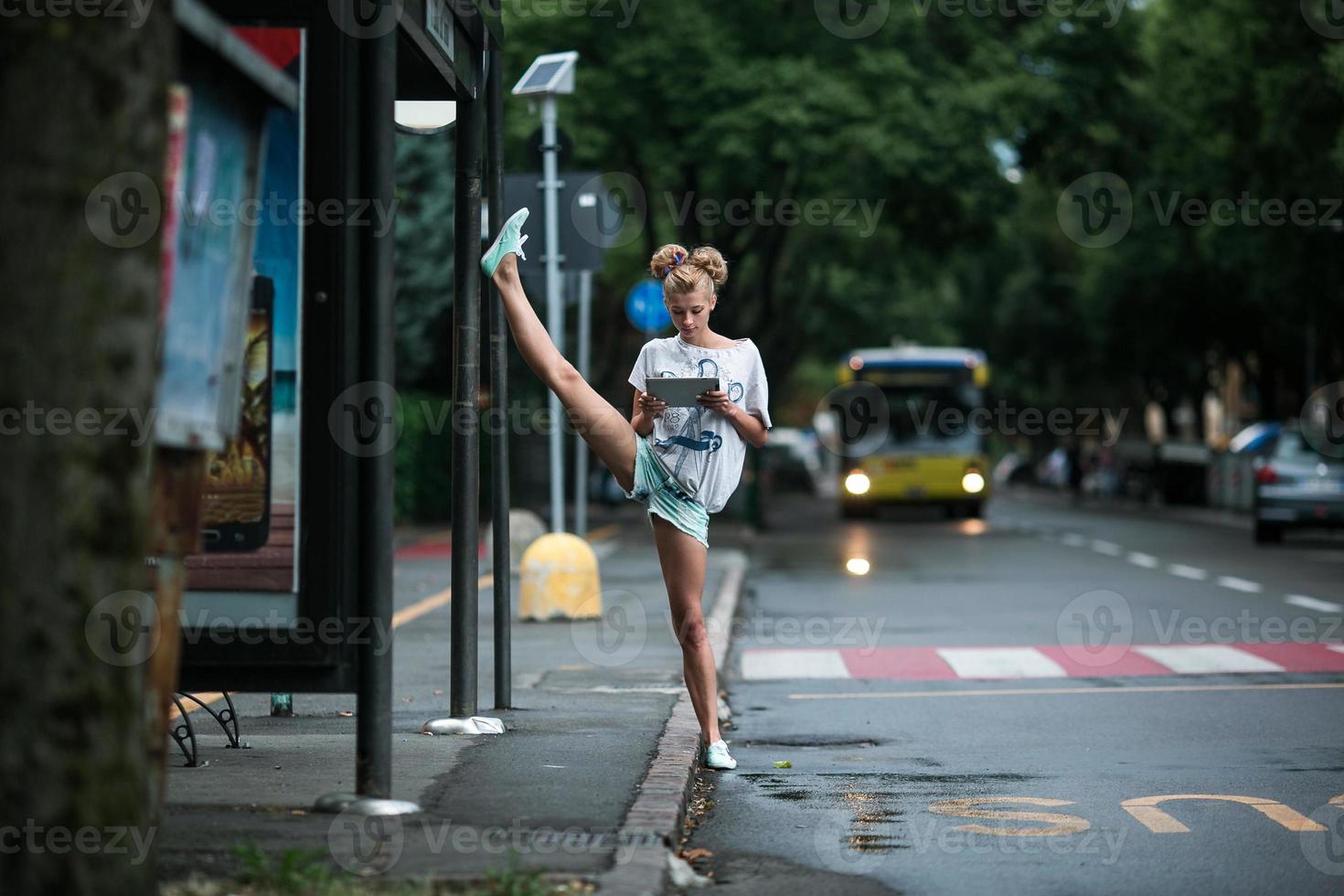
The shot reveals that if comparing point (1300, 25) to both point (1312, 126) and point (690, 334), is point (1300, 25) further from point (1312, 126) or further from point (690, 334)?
point (690, 334)

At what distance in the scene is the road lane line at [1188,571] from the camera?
70.1 feet

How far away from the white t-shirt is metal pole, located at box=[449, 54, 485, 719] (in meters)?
0.81

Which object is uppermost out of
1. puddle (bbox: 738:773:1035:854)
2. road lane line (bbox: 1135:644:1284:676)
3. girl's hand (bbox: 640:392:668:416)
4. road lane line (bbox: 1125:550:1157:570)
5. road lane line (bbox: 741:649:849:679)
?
girl's hand (bbox: 640:392:668:416)

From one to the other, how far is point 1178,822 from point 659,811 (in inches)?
72.5

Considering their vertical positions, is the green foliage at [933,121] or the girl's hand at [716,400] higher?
the green foliage at [933,121]

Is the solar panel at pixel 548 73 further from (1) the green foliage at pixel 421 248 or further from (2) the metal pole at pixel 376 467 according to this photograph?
(1) the green foliage at pixel 421 248

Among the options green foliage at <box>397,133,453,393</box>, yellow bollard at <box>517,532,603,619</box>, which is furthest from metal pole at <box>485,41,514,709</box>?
green foliage at <box>397,133,453,393</box>

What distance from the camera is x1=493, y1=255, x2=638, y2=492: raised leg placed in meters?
7.38

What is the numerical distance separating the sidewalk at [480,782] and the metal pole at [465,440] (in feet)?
1.12

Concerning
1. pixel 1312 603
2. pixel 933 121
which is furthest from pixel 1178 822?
pixel 933 121

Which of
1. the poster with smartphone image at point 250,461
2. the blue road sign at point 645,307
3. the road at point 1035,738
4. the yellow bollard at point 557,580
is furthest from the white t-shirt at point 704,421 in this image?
the blue road sign at point 645,307

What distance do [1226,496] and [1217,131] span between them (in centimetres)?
1531

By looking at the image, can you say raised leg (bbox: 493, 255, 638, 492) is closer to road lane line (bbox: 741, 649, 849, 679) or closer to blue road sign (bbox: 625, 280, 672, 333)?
road lane line (bbox: 741, 649, 849, 679)

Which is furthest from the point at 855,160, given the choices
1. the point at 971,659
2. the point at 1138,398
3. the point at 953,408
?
the point at 1138,398
